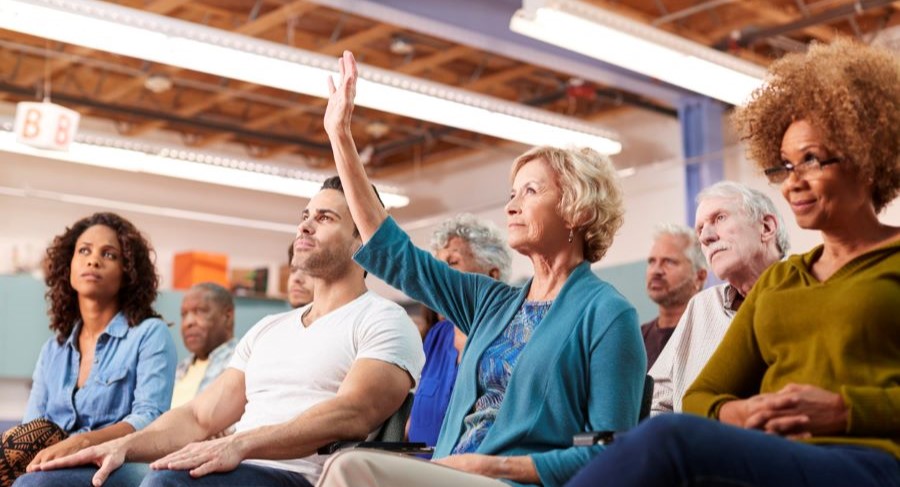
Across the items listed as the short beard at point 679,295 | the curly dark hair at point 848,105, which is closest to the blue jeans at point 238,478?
the curly dark hair at point 848,105

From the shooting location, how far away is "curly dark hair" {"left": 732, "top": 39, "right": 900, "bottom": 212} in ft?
5.32

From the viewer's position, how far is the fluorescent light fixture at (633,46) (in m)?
5.09

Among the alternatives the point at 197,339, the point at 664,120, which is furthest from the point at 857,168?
the point at 664,120

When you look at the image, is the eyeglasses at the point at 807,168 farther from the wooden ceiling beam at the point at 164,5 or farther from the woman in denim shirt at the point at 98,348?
the wooden ceiling beam at the point at 164,5

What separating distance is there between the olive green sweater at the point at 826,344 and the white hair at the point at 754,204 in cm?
114

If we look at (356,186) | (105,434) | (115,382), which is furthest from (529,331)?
(115,382)

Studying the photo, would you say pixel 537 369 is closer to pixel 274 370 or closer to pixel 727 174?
pixel 274 370

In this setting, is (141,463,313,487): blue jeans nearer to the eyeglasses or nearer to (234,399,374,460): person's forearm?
(234,399,374,460): person's forearm

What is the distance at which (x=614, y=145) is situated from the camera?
7.39 metres

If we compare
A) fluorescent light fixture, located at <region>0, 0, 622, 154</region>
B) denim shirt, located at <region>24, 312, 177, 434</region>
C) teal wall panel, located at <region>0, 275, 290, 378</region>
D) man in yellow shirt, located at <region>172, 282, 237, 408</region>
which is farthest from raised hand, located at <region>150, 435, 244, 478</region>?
teal wall panel, located at <region>0, 275, 290, 378</region>

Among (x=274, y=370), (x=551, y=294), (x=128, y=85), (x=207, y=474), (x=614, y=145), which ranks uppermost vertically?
(x=128, y=85)

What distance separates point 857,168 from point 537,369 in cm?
70

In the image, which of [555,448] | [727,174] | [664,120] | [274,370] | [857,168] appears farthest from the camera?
[664,120]

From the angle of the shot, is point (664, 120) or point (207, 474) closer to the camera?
point (207, 474)
